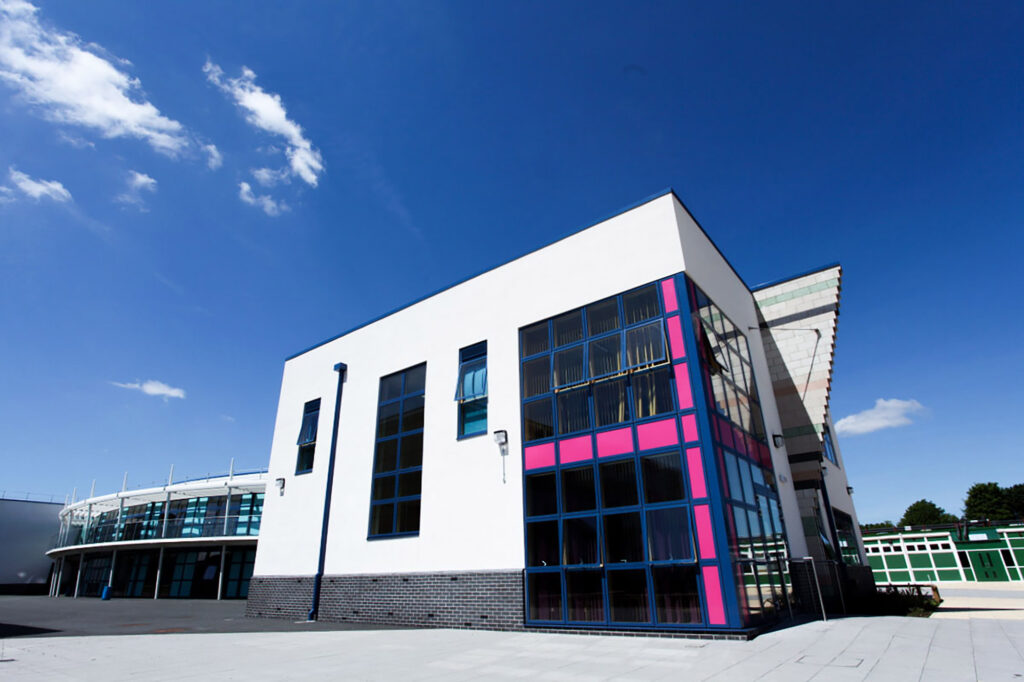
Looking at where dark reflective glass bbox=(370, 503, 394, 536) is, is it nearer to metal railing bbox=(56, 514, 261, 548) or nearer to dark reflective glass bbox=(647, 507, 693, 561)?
dark reflective glass bbox=(647, 507, 693, 561)

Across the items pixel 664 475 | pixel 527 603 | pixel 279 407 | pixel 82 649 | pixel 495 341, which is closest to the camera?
pixel 82 649

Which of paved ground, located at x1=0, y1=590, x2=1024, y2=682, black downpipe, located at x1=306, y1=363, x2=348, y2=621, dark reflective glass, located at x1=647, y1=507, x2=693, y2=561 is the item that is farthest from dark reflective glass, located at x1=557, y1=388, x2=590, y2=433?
black downpipe, located at x1=306, y1=363, x2=348, y2=621

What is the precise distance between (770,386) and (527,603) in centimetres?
930

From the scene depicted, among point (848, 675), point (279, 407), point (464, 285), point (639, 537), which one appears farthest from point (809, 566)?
point (279, 407)

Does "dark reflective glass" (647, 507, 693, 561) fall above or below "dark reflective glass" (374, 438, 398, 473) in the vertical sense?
below

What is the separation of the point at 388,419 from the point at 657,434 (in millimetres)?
8214

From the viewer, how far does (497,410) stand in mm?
12398

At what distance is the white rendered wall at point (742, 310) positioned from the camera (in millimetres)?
11523

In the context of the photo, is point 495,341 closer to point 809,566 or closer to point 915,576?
point 809,566

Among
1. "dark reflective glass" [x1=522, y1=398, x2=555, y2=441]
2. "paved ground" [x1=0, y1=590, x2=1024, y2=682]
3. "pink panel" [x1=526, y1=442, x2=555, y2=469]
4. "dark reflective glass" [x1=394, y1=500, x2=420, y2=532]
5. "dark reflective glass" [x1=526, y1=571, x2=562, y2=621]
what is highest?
"dark reflective glass" [x1=522, y1=398, x2=555, y2=441]

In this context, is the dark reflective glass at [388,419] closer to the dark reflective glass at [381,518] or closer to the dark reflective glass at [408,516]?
the dark reflective glass at [381,518]

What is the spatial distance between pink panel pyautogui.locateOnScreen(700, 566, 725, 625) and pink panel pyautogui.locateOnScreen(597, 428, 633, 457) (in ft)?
8.01

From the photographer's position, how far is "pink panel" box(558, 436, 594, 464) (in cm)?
1067

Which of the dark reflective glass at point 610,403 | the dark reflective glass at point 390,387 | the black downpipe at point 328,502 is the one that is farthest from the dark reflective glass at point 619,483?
the black downpipe at point 328,502
